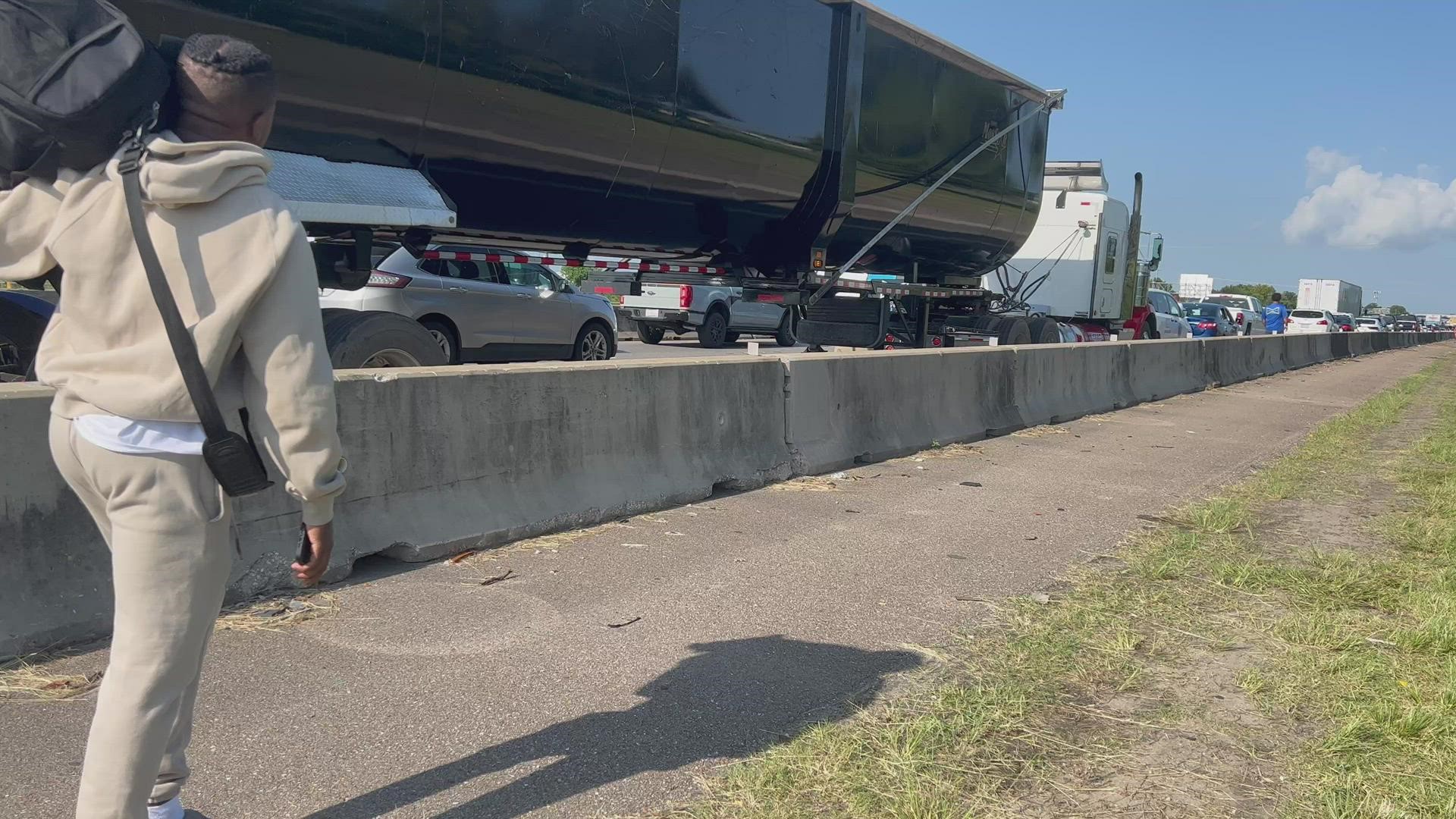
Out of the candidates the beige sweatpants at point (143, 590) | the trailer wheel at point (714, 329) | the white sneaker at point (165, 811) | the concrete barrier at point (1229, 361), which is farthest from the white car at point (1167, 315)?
the beige sweatpants at point (143, 590)

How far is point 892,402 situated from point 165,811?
7.20 m

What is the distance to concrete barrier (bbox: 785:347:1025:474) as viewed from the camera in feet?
26.6

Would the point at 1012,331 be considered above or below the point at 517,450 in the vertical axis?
above

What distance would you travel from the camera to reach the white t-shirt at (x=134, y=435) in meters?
2.31

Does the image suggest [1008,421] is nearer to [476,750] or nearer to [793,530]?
[793,530]

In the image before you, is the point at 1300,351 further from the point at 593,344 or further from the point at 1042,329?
the point at 593,344

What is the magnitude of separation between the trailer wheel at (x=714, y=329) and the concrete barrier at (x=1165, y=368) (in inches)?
350

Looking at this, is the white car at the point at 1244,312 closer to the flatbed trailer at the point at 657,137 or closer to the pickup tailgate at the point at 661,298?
→ the flatbed trailer at the point at 657,137

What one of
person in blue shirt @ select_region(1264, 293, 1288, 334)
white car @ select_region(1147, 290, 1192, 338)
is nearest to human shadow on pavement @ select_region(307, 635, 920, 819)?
white car @ select_region(1147, 290, 1192, 338)

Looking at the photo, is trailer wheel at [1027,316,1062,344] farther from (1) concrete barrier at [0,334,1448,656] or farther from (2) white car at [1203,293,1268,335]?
(2) white car at [1203,293,1268,335]

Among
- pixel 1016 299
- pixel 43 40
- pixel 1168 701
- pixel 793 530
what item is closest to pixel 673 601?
pixel 793 530

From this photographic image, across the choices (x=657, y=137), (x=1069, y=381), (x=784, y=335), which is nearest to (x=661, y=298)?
(x=657, y=137)

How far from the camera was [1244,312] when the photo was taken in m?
45.9

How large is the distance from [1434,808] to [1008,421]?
8.21 m
